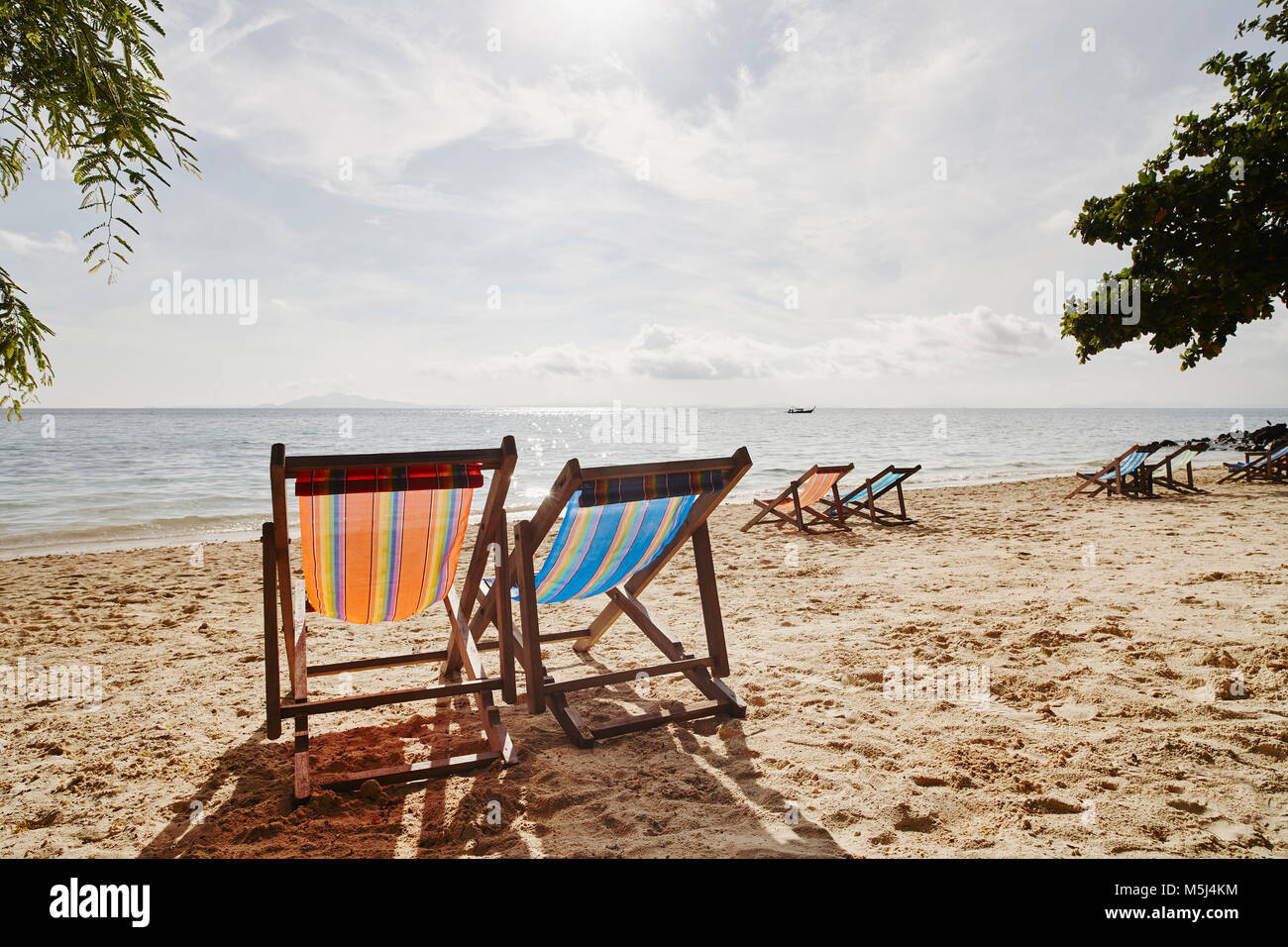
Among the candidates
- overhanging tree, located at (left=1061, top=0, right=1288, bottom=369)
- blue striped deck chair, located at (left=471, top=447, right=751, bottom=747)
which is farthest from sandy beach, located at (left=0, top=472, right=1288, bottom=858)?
overhanging tree, located at (left=1061, top=0, right=1288, bottom=369)

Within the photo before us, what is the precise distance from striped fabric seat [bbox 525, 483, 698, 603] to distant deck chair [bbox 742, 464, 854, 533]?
5363 mm

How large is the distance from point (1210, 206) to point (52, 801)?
5.56 meters

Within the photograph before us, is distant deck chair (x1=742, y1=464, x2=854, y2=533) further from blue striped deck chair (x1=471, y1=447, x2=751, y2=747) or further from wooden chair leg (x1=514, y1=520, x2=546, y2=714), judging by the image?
wooden chair leg (x1=514, y1=520, x2=546, y2=714)

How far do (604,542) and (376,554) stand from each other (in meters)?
1.02

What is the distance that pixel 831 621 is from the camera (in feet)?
15.3

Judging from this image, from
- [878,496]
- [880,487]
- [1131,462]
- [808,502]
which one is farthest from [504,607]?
[1131,462]

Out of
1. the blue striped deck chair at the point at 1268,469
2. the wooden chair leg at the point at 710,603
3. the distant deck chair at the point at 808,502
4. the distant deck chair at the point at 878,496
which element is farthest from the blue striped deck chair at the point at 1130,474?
the wooden chair leg at the point at 710,603

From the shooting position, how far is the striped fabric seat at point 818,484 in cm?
856

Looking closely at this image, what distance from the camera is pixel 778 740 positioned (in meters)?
2.94

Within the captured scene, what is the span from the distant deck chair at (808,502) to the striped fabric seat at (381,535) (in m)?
6.02

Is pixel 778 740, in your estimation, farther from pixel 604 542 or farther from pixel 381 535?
pixel 381 535

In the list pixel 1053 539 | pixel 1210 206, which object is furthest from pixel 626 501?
pixel 1053 539
